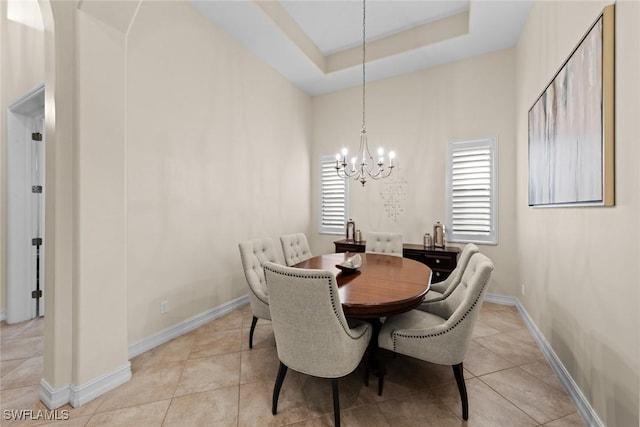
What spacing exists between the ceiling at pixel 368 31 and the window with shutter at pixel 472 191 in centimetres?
133

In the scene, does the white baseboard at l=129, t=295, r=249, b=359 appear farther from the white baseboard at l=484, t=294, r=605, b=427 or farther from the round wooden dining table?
the white baseboard at l=484, t=294, r=605, b=427

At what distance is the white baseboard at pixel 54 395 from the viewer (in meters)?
1.75

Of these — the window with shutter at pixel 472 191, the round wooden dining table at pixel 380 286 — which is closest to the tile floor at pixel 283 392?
the round wooden dining table at pixel 380 286

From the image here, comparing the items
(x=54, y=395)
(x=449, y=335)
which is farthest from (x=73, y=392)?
(x=449, y=335)

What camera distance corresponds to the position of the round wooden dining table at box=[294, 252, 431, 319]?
5.49 feet

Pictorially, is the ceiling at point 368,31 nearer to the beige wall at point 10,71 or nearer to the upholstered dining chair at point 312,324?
the beige wall at point 10,71

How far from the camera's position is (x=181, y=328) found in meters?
2.83

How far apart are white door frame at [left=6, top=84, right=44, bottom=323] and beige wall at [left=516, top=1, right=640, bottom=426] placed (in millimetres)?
4952

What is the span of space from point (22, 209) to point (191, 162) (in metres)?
2.12

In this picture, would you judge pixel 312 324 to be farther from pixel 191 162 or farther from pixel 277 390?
pixel 191 162

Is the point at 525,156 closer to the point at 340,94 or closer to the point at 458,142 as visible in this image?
the point at 458,142

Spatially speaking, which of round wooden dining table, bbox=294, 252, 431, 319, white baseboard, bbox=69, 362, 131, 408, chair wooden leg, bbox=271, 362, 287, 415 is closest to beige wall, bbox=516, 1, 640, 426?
round wooden dining table, bbox=294, 252, 431, 319

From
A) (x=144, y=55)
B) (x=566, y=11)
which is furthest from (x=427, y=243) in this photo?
(x=144, y=55)

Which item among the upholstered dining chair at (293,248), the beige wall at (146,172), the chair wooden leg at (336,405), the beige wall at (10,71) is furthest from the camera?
the upholstered dining chair at (293,248)
